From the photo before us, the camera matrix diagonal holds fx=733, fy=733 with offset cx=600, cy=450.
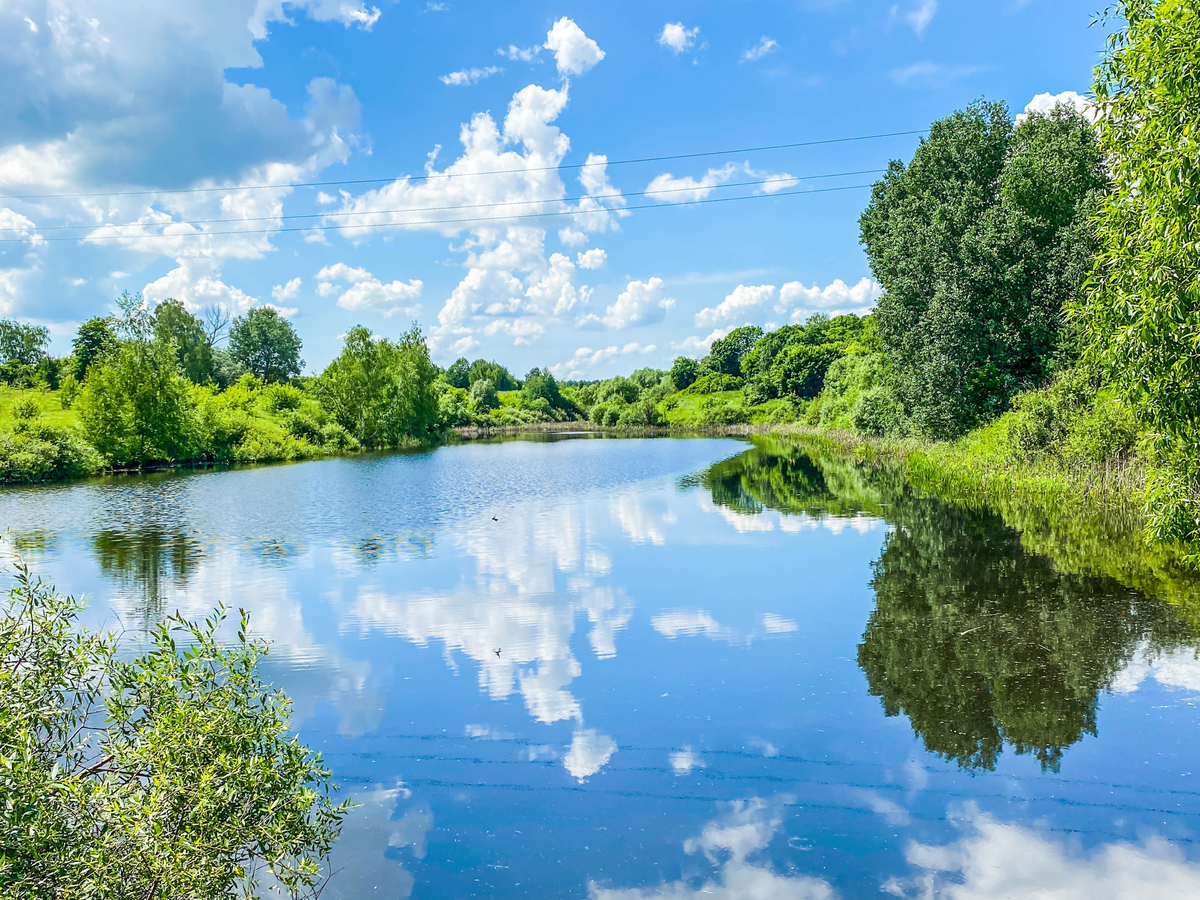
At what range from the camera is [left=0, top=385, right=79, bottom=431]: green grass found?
4194 centimetres

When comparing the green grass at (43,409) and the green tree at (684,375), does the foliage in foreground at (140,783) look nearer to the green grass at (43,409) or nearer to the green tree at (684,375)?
the green grass at (43,409)

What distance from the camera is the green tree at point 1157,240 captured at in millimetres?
8883

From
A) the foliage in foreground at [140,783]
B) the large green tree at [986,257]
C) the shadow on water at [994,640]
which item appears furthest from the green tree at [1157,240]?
the large green tree at [986,257]

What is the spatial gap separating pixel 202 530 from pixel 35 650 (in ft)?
66.5

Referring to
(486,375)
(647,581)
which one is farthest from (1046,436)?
(486,375)

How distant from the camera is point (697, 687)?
1005 centimetres

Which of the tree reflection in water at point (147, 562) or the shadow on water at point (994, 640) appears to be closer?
the shadow on water at point (994, 640)

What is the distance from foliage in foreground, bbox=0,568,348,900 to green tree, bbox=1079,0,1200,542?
10.8m

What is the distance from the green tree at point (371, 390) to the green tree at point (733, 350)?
60373 millimetres

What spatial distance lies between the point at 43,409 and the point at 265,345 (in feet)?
205

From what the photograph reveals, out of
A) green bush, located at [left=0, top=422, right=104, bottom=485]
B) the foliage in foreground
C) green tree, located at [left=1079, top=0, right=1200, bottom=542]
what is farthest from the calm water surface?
green bush, located at [left=0, top=422, right=104, bottom=485]

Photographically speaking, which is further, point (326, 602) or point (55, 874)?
point (326, 602)

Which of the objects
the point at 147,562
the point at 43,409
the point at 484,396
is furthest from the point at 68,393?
the point at 484,396

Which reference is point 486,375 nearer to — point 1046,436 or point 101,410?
point 101,410
